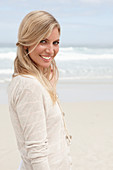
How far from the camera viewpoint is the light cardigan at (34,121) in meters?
1.50

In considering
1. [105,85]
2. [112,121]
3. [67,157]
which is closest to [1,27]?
[105,85]

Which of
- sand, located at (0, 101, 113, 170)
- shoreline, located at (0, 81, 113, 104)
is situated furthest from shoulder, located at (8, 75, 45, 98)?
shoreline, located at (0, 81, 113, 104)

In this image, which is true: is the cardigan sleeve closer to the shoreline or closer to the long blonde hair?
the long blonde hair

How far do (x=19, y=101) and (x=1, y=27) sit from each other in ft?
178

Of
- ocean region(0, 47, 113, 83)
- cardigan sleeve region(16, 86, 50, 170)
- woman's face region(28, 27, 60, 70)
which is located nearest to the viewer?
cardigan sleeve region(16, 86, 50, 170)

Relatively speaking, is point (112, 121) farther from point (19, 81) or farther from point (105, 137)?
point (19, 81)

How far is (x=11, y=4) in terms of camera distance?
2133 inches

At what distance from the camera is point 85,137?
5555 mm

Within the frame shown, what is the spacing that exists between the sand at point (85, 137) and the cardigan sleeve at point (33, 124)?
301 cm

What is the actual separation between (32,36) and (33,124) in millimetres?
432

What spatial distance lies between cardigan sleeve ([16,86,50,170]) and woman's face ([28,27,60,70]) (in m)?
0.19

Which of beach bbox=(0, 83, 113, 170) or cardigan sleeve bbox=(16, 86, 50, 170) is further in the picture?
beach bbox=(0, 83, 113, 170)

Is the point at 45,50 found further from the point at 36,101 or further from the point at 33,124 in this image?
the point at 33,124

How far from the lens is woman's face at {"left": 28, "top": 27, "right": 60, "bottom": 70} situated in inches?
63.1
